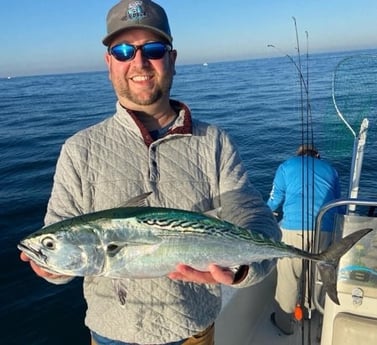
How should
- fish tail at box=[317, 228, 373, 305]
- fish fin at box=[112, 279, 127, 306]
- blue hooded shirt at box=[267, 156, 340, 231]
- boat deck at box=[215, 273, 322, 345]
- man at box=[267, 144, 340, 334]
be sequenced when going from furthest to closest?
1. blue hooded shirt at box=[267, 156, 340, 231]
2. man at box=[267, 144, 340, 334]
3. boat deck at box=[215, 273, 322, 345]
4. fish tail at box=[317, 228, 373, 305]
5. fish fin at box=[112, 279, 127, 306]

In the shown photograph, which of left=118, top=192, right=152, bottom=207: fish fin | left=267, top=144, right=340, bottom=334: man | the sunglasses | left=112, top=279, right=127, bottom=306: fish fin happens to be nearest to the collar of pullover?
the sunglasses

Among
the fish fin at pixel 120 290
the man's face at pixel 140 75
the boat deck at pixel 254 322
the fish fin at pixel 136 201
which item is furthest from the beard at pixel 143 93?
the boat deck at pixel 254 322

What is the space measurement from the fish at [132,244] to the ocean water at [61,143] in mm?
3927

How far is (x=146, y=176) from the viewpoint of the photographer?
2283mm

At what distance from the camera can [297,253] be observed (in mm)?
2131

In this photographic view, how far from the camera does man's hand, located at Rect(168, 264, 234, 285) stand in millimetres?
1973

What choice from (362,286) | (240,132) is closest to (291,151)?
(240,132)

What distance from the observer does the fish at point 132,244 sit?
6.24 feet

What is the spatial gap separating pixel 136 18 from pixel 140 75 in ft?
1.02

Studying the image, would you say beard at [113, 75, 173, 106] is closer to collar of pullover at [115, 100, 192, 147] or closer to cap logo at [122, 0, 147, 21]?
collar of pullover at [115, 100, 192, 147]

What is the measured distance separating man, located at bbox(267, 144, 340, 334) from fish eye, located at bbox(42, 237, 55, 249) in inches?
137

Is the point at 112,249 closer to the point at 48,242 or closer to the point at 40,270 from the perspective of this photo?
the point at 48,242

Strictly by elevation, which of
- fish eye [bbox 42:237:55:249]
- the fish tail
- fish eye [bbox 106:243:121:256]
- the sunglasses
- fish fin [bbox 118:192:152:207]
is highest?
the sunglasses

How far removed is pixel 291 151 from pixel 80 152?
13.4m
